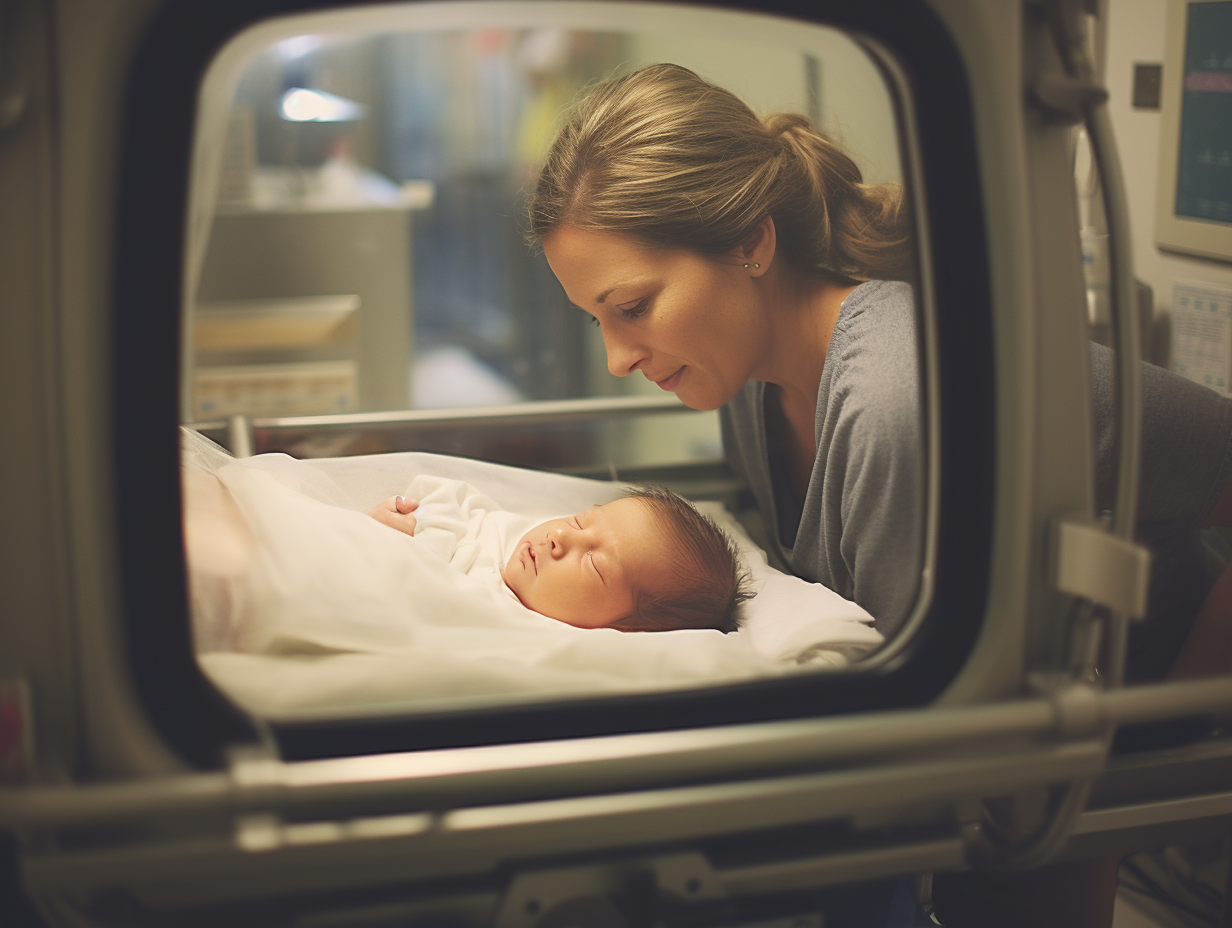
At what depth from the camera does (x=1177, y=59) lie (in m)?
1.73

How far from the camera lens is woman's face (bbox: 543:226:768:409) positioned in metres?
1.12

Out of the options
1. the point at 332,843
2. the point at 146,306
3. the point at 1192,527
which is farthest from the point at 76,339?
the point at 1192,527

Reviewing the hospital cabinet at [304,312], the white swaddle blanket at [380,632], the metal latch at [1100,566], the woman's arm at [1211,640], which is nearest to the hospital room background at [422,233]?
the hospital cabinet at [304,312]

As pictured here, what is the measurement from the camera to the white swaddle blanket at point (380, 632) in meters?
0.75

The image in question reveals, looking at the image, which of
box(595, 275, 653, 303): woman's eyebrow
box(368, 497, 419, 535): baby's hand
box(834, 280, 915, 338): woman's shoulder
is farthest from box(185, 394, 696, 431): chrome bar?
box(834, 280, 915, 338): woman's shoulder

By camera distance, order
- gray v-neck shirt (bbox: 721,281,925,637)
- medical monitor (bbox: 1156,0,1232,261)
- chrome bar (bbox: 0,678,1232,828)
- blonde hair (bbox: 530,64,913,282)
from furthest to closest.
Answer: medical monitor (bbox: 1156,0,1232,261) < blonde hair (bbox: 530,64,913,282) < gray v-neck shirt (bbox: 721,281,925,637) < chrome bar (bbox: 0,678,1232,828)

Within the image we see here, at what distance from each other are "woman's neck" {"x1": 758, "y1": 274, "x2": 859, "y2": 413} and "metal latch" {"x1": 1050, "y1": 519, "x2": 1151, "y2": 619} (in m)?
0.47

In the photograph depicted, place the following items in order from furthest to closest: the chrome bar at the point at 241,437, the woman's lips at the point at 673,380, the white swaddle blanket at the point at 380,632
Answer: the chrome bar at the point at 241,437
the woman's lips at the point at 673,380
the white swaddle blanket at the point at 380,632

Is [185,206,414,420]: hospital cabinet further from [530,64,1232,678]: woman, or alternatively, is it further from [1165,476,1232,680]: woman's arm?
[1165,476,1232,680]: woman's arm

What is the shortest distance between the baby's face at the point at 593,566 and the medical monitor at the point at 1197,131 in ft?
4.28

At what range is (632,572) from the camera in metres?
1.12

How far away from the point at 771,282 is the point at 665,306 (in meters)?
0.15

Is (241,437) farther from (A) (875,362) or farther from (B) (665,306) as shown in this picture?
(A) (875,362)

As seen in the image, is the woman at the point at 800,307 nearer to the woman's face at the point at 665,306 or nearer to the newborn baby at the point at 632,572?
the woman's face at the point at 665,306
